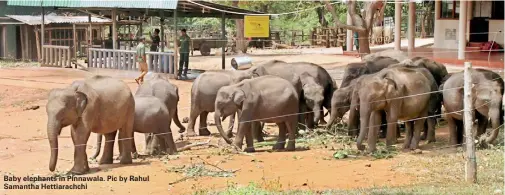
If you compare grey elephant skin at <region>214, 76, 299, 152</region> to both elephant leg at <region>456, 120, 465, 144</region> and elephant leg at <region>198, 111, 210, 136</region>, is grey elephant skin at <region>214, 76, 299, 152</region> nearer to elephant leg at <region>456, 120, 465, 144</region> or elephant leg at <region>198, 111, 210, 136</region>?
elephant leg at <region>198, 111, 210, 136</region>

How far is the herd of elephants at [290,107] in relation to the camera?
12203 millimetres

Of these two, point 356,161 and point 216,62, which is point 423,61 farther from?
point 216,62

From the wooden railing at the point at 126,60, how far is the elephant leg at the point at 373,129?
12651mm

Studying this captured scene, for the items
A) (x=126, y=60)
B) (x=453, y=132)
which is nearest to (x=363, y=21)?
(x=126, y=60)

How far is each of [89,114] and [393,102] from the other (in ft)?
16.1

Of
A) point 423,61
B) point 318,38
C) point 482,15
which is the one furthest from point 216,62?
point 423,61

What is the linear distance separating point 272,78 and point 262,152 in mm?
1275

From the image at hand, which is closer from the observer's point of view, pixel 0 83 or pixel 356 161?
pixel 356 161

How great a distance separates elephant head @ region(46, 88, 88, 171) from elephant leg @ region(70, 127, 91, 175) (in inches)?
7.8

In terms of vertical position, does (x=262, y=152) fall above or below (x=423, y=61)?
below

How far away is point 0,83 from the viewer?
967 inches

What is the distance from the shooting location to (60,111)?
11195mm

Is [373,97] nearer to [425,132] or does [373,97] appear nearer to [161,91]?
[425,132]

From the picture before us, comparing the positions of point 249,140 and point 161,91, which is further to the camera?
point 161,91
